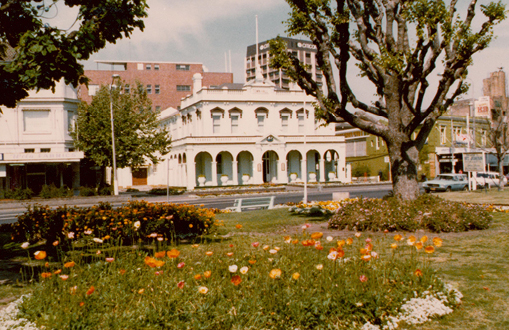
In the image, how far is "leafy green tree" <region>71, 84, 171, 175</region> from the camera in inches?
1564

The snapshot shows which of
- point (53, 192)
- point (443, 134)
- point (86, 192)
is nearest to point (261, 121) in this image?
point (86, 192)

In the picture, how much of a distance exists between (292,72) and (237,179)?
127ft

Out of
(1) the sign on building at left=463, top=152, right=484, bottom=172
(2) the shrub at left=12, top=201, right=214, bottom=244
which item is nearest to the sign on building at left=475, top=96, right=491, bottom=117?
(1) the sign on building at left=463, top=152, right=484, bottom=172

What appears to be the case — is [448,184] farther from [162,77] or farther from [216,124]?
[162,77]

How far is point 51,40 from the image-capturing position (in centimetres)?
858

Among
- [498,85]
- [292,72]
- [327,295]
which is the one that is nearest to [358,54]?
[292,72]

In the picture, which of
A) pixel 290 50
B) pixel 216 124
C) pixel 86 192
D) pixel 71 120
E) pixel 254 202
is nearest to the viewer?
A: pixel 254 202

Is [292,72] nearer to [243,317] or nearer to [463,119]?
[243,317]

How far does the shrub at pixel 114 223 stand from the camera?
11.0m

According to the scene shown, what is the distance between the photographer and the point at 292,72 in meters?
14.7

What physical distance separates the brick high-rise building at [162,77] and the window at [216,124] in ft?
104

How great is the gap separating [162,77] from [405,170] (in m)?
74.9

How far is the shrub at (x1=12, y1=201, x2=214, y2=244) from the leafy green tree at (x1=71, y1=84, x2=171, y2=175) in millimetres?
28211

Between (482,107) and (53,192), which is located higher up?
(482,107)
